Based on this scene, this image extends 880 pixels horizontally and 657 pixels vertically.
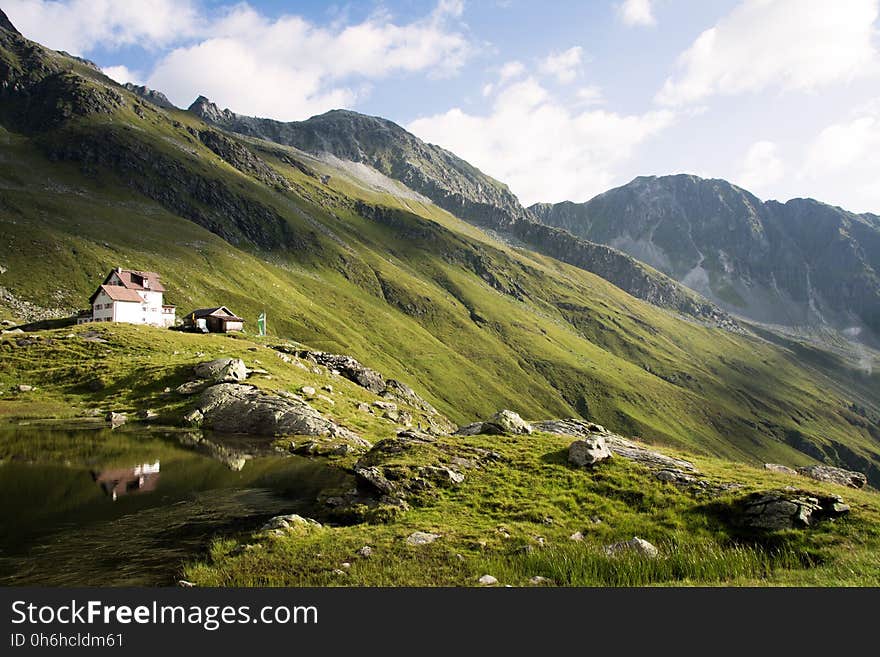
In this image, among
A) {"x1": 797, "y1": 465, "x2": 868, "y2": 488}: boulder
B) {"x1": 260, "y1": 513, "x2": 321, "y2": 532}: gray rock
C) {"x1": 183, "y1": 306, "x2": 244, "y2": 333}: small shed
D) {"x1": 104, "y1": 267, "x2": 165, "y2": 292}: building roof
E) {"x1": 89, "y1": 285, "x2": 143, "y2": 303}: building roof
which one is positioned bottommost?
{"x1": 797, "y1": 465, "x2": 868, "y2": 488}: boulder

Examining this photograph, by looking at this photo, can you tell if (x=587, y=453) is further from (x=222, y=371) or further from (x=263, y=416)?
(x=222, y=371)

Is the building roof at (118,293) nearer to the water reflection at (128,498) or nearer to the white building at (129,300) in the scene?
the white building at (129,300)

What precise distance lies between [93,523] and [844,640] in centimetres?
2863

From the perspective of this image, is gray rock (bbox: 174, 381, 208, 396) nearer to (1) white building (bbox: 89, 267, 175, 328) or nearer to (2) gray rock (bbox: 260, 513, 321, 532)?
(2) gray rock (bbox: 260, 513, 321, 532)

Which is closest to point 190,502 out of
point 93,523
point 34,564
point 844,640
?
point 93,523

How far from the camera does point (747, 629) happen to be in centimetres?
1059

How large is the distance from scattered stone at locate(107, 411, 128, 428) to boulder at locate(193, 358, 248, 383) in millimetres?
11693

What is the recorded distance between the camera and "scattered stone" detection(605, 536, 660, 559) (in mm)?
18266

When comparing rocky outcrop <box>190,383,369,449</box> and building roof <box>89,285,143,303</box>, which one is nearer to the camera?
rocky outcrop <box>190,383,369,449</box>

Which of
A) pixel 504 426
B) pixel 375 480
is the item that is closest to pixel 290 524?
pixel 375 480

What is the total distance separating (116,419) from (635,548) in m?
55.4

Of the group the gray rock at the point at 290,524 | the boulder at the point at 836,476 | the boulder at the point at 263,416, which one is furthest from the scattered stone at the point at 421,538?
the boulder at the point at 263,416

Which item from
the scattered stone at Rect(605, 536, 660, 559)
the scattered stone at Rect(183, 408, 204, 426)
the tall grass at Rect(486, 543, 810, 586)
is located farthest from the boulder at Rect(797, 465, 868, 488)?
the scattered stone at Rect(183, 408, 204, 426)

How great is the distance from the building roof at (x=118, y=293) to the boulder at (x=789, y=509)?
115 m
